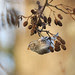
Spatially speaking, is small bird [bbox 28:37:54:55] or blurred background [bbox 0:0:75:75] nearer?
small bird [bbox 28:37:54:55]

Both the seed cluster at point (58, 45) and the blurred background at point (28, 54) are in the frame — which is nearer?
the seed cluster at point (58, 45)

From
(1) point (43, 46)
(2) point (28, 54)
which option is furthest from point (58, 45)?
(2) point (28, 54)

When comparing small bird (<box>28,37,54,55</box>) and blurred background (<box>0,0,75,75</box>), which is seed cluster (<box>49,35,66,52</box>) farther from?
blurred background (<box>0,0,75,75</box>)

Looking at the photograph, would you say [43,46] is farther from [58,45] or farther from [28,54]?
[28,54]

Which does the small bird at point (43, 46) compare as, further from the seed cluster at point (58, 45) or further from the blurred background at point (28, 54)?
the blurred background at point (28, 54)

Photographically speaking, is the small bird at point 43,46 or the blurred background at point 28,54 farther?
the blurred background at point 28,54

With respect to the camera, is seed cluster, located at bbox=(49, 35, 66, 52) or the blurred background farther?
the blurred background

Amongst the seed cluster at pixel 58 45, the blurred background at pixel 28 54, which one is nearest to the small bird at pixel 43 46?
the seed cluster at pixel 58 45

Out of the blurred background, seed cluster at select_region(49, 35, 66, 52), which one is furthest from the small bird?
the blurred background
